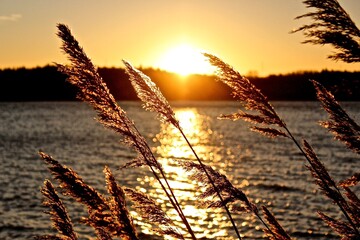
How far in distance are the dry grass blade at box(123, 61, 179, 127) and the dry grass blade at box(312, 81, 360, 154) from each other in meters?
1.05

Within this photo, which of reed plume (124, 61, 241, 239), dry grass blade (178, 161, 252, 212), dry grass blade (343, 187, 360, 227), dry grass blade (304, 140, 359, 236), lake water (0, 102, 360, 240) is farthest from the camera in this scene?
lake water (0, 102, 360, 240)

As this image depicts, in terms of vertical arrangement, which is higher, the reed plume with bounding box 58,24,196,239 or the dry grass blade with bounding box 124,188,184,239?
the reed plume with bounding box 58,24,196,239

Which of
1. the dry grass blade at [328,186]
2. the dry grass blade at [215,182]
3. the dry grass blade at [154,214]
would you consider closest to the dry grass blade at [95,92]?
the dry grass blade at [154,214]

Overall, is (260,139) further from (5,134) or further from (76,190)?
(76,190)

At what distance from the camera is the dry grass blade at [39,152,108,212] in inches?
142

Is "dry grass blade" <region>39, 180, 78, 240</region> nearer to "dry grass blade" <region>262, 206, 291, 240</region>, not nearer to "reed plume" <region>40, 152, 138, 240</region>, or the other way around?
"reed plume" <region>40, 152, 138, 240</region>

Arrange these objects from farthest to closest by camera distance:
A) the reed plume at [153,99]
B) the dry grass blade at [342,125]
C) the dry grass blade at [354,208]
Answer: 1. the dry grass blade at [354,208]
2. the dry grass blade at [342,125]
3. the reed plume at [153,99]

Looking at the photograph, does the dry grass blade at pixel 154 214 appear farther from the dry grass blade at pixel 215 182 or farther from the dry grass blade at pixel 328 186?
the dry grass blade at pixel 328 186

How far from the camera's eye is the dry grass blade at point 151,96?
12.5 feet

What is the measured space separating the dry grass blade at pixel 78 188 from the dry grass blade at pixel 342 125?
5.24 ft

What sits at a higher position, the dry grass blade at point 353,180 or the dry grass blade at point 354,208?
the dry grass blade at point 353,180

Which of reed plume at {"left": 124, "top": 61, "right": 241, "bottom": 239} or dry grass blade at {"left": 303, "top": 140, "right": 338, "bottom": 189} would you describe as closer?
reed plume at {"left": 124, "top": 61, "right": 241, "bottom": 239}

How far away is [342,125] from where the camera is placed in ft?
13.2

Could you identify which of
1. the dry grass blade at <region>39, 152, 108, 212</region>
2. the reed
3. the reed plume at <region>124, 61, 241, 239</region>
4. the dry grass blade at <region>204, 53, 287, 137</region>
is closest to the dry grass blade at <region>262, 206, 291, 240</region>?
the reed
